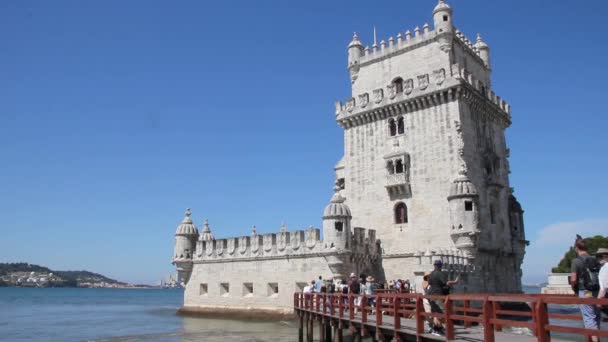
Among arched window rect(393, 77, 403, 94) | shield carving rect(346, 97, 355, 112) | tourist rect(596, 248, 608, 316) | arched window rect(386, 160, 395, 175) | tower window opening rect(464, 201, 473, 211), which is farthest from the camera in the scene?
shield carving rect(346, 97, 355, 112)

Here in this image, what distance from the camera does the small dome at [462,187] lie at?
29516mm

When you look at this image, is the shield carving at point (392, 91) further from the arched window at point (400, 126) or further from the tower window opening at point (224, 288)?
the tower window opening at point (224, 288)

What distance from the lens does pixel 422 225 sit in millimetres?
32094

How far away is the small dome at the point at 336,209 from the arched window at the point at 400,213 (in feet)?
13.1

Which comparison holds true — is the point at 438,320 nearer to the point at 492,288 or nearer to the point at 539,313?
the point at 539,313

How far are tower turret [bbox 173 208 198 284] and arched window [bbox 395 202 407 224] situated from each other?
1687 centimetres

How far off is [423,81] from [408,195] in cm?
731

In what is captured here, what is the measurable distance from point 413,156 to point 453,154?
2.75 m

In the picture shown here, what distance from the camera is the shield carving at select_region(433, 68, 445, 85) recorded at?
32334 mm

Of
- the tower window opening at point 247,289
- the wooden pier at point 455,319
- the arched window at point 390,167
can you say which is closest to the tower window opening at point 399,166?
the arched window at point 390,167

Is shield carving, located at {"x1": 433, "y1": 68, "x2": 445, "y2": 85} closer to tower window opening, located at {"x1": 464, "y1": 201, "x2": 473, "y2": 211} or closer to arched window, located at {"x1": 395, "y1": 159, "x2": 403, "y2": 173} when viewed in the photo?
arched window, located at {"x1": 395, "y1": 159, "x2": 403, "y2": 173}

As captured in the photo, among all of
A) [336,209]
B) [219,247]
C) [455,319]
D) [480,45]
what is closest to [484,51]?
[480,45]

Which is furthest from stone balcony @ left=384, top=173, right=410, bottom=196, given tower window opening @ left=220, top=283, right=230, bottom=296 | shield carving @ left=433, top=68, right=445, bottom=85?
tower window opening @ left=220, top=283, right=230, bottom=296

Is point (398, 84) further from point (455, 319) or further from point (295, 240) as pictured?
point (455, 319)
